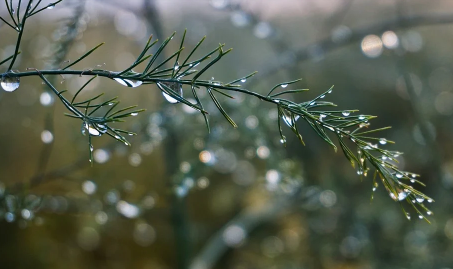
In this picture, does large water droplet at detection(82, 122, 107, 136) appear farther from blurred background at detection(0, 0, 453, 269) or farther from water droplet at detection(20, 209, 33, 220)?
blurred background at detection(0, 0, 453, 269)

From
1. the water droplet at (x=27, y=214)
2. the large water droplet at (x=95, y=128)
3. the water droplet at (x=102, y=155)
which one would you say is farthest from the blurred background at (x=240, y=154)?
the large water droplet at (x=95, y=128)

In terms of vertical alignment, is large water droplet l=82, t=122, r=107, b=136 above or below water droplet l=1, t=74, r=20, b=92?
below

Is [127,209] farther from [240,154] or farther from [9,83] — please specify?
[240,154]

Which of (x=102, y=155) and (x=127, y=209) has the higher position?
(x=102, y=155)

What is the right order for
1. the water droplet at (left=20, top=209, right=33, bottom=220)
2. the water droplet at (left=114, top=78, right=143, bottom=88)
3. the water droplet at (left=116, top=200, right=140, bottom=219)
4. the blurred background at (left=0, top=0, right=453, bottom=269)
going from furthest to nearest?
the blurred background at (left=0, top=0, right=453, bottom=269) → the water droplet at (left=116, top=200, right=140, bottom=219) → the water droplet at (left=20, top=209, right=33, bottom=220) → the water droplet at (left=114, top=78, right=143, bottom=88)

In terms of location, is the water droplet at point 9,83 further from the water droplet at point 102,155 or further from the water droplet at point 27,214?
the water droplet at point 102,155

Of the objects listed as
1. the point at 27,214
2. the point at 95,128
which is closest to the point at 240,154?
the point at 27,214

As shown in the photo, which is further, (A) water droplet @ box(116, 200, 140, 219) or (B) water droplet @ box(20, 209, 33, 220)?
(A) water droplet @ box(116, 200, 140, 219)

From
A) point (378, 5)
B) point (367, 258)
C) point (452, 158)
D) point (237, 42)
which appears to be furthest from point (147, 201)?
point (378, 5)

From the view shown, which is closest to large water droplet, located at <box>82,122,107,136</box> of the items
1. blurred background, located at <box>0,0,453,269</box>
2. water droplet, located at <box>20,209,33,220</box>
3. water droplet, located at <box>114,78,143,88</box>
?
water droplet, located at <box>114,78,143,88</box>
